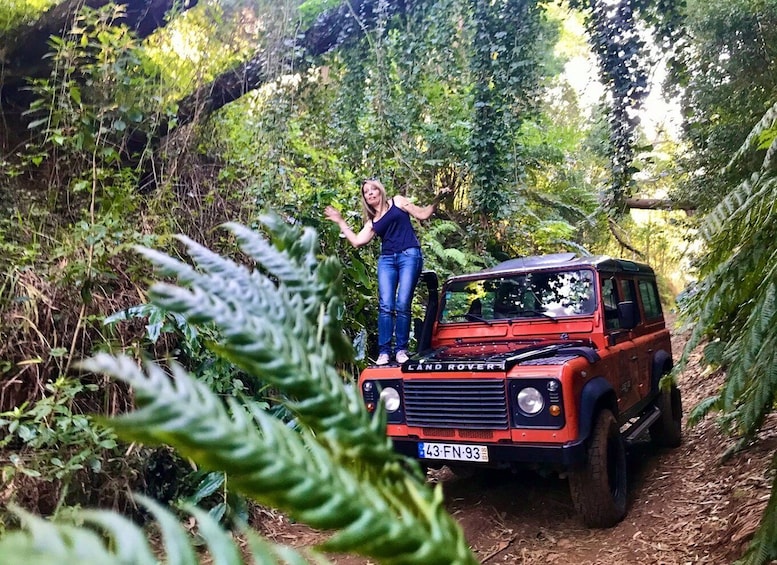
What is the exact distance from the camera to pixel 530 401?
3840 millimetres

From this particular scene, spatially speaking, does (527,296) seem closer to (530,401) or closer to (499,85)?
(530,401)

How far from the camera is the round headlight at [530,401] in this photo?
3807mm

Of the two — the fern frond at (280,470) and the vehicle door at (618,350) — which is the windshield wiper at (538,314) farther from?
the fern frond at (280,470)

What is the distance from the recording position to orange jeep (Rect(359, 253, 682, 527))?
151 inches

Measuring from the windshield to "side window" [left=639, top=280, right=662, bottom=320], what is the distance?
1347mm

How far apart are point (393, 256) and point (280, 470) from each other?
15.6 feet

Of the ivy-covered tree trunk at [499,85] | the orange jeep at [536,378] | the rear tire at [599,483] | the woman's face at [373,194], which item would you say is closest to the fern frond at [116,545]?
the orange jeep at [536,378]

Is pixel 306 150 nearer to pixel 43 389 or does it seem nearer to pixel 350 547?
pixel 43 389

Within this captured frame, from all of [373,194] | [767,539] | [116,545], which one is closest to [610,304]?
[373,194]

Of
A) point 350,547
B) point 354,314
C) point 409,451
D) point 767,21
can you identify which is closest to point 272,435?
point 350,547

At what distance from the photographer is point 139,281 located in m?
4.82

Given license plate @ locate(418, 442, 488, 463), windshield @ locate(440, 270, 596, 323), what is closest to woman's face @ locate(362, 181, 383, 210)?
windshield @ locate(440, 270, 596, 323)

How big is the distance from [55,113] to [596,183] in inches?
395

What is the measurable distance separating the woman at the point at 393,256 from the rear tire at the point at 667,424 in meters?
2.63
